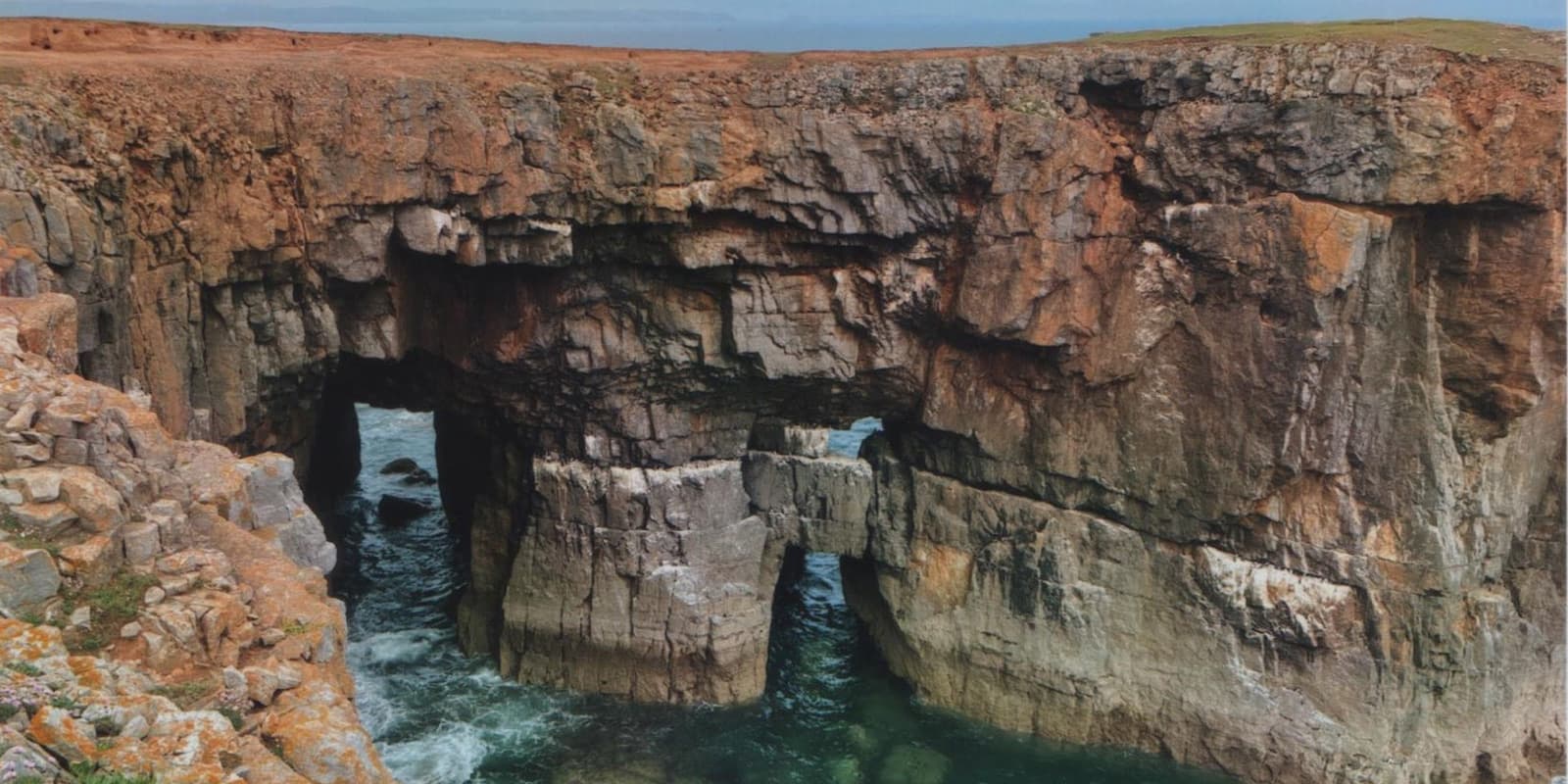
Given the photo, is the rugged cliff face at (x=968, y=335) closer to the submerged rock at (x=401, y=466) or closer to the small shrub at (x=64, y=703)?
the submerged rock at (x=401, y=466)

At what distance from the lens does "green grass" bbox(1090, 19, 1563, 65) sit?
26.5 meters

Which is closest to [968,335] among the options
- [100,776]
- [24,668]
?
[24,668]

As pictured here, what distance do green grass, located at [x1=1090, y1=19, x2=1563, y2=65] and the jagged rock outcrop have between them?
23.3 metres

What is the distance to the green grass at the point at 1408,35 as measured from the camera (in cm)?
2647

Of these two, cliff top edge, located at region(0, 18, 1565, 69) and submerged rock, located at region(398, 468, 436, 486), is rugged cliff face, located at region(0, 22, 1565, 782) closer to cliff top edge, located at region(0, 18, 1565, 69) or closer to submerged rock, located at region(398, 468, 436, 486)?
cliff top edge, located at region(0, 18, 1565, 69)

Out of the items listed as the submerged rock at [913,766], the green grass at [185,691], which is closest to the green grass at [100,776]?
the green grass at [185,691]

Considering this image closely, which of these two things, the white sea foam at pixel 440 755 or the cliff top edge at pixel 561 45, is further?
the white sea foam at pixel 440 755

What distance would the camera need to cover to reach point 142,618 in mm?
10695

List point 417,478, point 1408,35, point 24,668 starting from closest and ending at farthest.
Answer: point 24,668 < point 1408,35 < point 417,478

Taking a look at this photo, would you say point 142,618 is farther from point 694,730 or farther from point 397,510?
point 397,510

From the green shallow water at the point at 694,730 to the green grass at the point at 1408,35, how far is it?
16270mm

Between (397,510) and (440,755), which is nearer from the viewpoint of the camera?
(440,755)

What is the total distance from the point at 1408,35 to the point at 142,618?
26964 millimetres

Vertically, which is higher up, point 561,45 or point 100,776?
point 561,45
